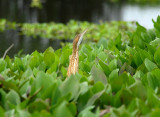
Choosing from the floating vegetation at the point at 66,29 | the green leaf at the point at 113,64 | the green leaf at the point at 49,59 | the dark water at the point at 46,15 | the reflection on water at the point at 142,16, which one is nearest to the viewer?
the green leaf at the point at 113,64

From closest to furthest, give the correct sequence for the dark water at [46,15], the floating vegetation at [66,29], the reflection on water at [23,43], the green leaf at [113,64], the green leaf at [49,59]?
the green leaf at [113,64] < the green leaf at [49,59] < the reflection on water at [23,43] < the dark water at [46,15] < the floating vegetation at [66,29]

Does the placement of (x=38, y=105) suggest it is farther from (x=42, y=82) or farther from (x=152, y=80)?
(x=152, y=80)

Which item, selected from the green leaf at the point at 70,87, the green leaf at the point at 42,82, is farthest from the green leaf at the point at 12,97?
the green leaf at the point at 70,87

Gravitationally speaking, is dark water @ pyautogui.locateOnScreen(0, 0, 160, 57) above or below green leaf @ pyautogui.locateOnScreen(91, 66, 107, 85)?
below

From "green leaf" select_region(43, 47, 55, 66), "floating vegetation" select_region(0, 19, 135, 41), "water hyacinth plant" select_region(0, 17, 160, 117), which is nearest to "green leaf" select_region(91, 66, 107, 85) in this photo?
"water hyacinth plant" select_region(0, 17, 160, 117)

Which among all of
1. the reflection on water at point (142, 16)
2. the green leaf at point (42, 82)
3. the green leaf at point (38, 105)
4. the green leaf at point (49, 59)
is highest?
the green leaf at point (42, 82)

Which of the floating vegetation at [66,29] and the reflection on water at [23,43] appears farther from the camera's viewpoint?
the floating vegetation at [66,29]

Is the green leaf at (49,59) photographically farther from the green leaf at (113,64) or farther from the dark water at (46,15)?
the dark water at (46,15)

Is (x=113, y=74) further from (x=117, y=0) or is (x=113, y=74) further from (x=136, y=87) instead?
(x=117, y=0)

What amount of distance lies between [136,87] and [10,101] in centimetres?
62

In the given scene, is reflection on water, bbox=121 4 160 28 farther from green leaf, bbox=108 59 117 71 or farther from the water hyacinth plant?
the water hyacinth plant

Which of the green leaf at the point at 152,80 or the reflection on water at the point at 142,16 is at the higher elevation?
the green leaf at the point at 152,80

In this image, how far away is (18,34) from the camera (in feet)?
31.1

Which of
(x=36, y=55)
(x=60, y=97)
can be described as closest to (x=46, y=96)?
(x=60, y=97)
